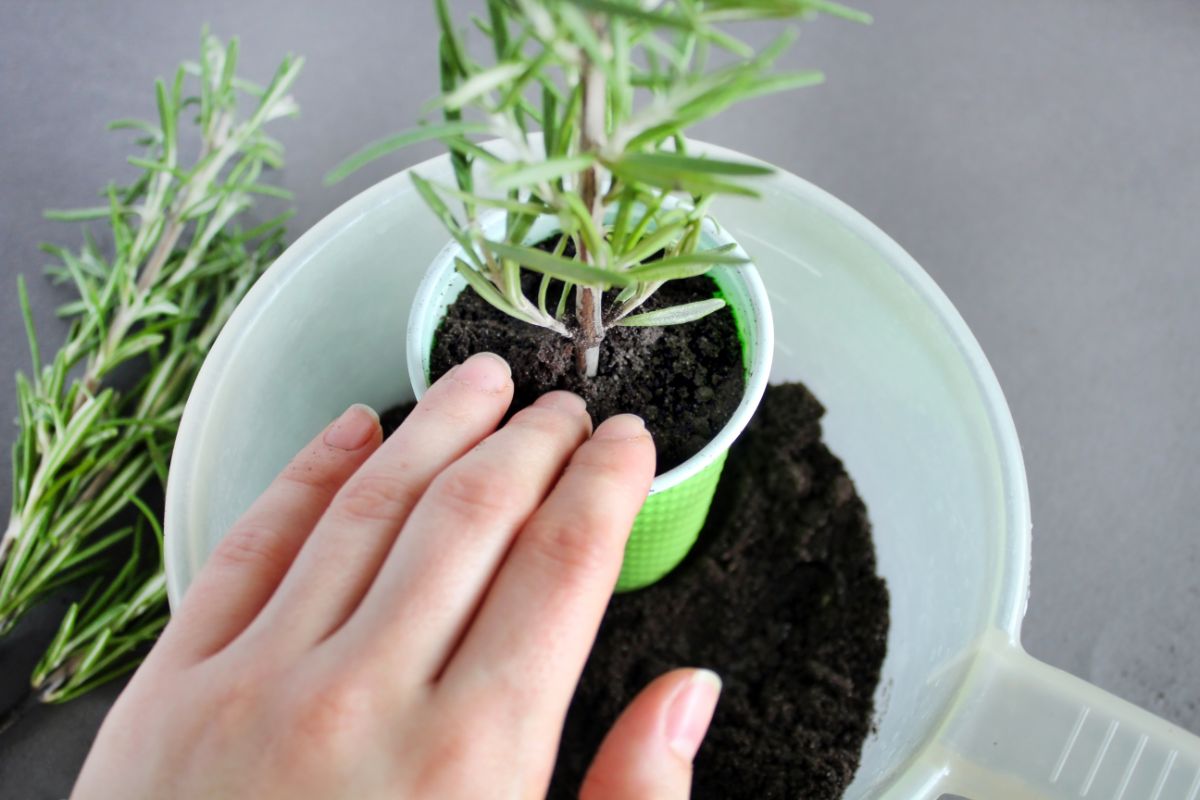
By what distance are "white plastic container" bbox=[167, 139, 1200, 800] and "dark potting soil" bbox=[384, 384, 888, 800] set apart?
0.09ft

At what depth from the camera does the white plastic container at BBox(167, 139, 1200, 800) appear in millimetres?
484

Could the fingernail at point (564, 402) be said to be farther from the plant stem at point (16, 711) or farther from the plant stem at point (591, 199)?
the plant stem at point (16, 711)

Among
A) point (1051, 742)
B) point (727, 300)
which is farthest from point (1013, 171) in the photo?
point (1051, 742)

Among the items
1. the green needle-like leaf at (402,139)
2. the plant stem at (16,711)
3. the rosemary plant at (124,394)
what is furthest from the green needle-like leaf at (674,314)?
the plant stem at (16,711)

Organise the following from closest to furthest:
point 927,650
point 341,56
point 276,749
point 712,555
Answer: point 276,749
point 927,650
point 712,555
point 341,56

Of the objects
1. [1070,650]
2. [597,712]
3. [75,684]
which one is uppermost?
[75,684]

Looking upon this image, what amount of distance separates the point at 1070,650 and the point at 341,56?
0.90 meters

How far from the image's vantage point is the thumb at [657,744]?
0.43 metres

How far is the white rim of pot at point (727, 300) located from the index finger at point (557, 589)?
5cm

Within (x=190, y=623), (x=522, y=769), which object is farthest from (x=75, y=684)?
(x=522, y=769)

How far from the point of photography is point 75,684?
65 centimetres

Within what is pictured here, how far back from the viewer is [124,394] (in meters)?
0.77

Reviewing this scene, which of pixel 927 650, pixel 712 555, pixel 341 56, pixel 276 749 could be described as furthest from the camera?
pixel 341 56

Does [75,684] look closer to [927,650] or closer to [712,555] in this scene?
[712,555]
